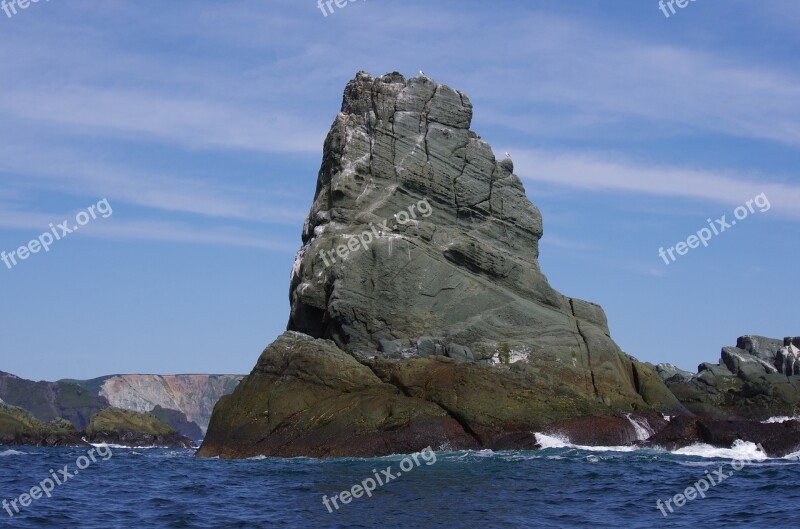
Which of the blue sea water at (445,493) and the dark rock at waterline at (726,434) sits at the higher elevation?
the dark rock at waterline at (726,434)

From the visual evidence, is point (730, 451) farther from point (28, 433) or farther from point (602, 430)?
point (28, 433)

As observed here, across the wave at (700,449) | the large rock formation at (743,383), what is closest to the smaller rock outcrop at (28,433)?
the large rock formation at (743,383)

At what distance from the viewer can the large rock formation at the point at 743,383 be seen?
59.6m

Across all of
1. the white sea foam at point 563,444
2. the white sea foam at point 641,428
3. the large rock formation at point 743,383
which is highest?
the large rock formation at point 743,383

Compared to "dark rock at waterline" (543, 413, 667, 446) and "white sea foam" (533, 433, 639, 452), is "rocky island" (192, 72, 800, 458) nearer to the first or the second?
"dark rock at waterline" (543, 413, 667, 446)

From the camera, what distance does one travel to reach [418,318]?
5053 centimetres

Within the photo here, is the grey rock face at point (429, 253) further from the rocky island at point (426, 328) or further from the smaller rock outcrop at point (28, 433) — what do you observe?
the smaller rock outcrop at point (28, 433)

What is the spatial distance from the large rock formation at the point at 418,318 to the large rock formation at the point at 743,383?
31.2 ft

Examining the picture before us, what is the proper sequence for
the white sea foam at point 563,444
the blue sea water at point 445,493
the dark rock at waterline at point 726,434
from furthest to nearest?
the white sea foam at point 563,444 < the dark rock at waterline at point 726,434 < the blue sea water at point 445,493

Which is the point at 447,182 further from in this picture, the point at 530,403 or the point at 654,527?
the point at 654,527

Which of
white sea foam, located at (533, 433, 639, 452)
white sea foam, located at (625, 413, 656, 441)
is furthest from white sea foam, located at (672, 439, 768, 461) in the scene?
white sea foam, located at (625, 413, 656, 441)

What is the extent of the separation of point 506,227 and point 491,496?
2767cm

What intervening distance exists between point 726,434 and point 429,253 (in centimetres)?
1698

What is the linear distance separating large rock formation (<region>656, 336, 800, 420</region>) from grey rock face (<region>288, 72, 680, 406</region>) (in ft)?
36.0
